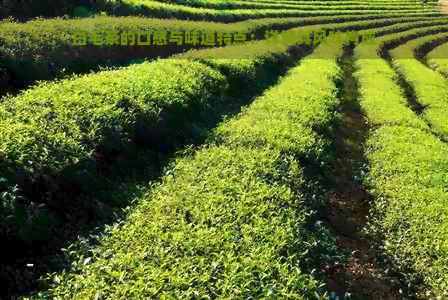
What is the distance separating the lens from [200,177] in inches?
554

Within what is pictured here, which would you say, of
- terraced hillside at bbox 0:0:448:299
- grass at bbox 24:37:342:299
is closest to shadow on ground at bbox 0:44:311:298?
terraced hillside at bbox 0:0:448:299

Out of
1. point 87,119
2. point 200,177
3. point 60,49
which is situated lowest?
point 200,177

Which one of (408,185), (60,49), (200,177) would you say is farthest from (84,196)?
(60,49)

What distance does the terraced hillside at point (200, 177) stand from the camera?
10.3 metres

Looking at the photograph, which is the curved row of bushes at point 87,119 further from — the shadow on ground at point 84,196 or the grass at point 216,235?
the grass at point 216,235

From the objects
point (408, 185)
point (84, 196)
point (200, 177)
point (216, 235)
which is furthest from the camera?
point (408, 185)

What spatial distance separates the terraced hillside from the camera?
10273 millimetres

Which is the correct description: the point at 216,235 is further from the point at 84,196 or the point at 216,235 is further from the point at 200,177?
the point at 84,196

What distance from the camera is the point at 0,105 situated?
564 inches

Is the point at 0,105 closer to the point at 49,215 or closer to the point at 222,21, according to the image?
the point at 49,215

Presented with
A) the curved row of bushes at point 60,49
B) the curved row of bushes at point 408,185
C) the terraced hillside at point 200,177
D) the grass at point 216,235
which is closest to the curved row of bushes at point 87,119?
the terraced hillside at point 200,177

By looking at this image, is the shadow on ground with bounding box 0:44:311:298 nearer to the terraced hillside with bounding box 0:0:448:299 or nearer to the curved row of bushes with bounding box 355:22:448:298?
the terraced hillside with bounding box 0:0:448:299

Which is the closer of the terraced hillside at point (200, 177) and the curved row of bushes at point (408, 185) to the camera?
the terraced hillside at point (200, 177)

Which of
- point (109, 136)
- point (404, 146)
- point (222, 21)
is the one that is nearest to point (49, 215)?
point (109, 136)
